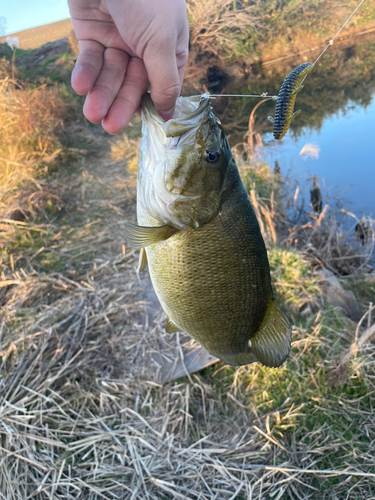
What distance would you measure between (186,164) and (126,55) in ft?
3.05

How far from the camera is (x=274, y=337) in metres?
1.40

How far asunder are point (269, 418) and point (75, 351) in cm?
196

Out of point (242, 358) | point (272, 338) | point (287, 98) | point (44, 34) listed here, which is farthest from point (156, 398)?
point (44, 34)

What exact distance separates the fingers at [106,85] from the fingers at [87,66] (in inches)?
1.1

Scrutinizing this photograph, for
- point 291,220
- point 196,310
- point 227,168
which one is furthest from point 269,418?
point 291,220

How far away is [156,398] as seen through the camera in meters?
3.03

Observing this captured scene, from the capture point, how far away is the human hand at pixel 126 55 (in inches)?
56.0

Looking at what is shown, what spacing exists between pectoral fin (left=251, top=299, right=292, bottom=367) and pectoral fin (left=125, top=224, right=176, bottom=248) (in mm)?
567

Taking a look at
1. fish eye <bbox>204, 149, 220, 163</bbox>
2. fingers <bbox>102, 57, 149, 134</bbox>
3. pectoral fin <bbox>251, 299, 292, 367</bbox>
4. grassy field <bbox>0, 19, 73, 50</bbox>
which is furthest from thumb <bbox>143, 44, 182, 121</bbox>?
grassy field <bbox>0, 19, 73, 50</bbox>

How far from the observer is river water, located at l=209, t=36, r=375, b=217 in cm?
662

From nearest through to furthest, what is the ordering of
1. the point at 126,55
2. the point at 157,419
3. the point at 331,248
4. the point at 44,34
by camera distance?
the point at 126,55
the point at 157,419
the point at 331,248
the point at 44,34

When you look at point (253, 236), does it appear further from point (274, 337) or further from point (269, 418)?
point (269, 418)

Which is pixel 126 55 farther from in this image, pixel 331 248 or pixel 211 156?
pixel 331 248

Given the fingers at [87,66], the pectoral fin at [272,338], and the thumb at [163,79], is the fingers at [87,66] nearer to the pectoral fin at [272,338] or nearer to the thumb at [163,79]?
the thumb at [163,79]
